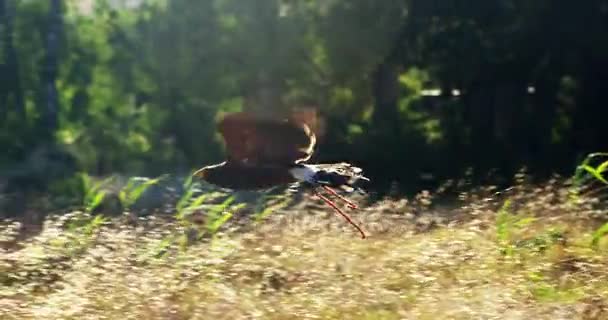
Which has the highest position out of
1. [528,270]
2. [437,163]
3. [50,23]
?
[50,23]

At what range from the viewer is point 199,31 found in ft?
63.6

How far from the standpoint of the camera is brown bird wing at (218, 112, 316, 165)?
614 centimetres

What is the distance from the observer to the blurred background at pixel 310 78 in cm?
1838

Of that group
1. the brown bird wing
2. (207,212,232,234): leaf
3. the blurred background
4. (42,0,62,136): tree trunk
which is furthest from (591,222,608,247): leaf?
(42,0,62,136): tree trunk

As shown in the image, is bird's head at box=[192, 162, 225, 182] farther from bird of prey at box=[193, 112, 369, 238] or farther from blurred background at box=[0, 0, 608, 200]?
blurred background at box=[0, 0, 608, 200]

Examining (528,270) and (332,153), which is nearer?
(528,270)

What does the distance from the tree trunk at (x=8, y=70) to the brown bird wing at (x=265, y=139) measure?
13554mm

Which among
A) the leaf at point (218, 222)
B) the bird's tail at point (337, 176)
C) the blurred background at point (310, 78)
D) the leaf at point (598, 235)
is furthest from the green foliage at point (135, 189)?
the blurred background at point (310, 78)

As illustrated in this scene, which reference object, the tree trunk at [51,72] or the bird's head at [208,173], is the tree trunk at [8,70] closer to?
the tree trunk at [51,72]

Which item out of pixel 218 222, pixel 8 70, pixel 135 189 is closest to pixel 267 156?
pixel 218 222

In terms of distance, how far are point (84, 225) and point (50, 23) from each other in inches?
460

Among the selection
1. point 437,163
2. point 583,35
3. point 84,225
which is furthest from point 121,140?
point 84,225

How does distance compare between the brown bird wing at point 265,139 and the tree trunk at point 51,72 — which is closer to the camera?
the brown bird wing at point 265,139

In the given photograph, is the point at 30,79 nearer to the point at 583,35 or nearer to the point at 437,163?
the point at 437,163
